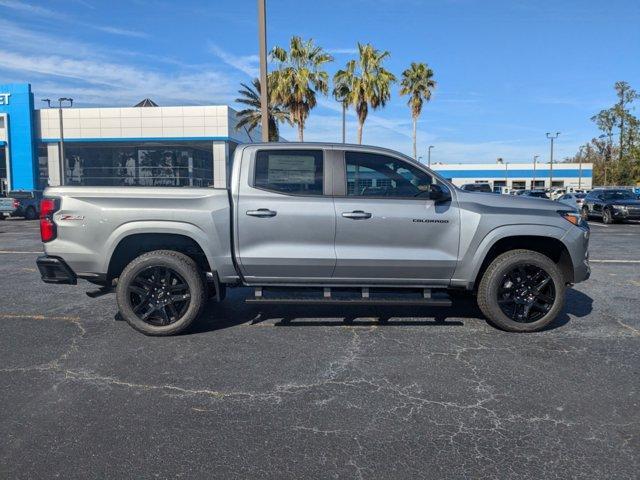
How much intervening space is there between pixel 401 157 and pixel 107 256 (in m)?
3.20

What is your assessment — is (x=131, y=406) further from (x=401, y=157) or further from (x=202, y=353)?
(x=401, y=157)

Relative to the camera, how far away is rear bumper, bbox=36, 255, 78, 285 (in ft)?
17.5

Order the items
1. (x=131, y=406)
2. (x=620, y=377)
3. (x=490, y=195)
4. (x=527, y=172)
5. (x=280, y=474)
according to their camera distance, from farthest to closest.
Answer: (x=527, y=172) < (x=490, y=195) < (x=620, y=377) < (x=131, y=406) < (x=280, y=474)

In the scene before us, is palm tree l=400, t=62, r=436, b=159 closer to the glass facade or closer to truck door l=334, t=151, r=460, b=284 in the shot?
the glass facade

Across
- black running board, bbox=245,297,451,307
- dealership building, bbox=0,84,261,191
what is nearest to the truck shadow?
black running board, bbox=245,297,451,307

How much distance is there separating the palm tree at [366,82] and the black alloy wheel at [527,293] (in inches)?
1084

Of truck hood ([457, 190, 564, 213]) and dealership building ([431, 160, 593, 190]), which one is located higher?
dealership building ([431, 160, 593, 190])

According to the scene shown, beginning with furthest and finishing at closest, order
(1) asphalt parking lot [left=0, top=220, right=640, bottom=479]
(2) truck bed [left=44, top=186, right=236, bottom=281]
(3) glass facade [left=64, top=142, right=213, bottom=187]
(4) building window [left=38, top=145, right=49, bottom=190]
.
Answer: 1. (3) glass facade [left=64, top=142, right=213, bottom=187]
2. (4) building window [left=38, top=145, right=49, bottom=190]
3. (2) truck bed [left=44, top=186, right=236, bottom=281]
4. (1) asphalt parking lot [left=0, top=220, right=640, bottom=479]

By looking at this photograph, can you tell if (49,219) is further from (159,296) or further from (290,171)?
(290,171)

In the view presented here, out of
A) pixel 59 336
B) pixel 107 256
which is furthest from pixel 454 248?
pixel 59 336

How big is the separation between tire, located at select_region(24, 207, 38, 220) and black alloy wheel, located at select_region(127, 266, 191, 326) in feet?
83.6

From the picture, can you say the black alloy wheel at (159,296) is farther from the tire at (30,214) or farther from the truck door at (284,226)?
the tire at (30,214)

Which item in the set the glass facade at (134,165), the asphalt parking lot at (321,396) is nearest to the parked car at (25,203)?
the glass facade at (134,165)

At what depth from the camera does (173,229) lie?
5.29 metres
